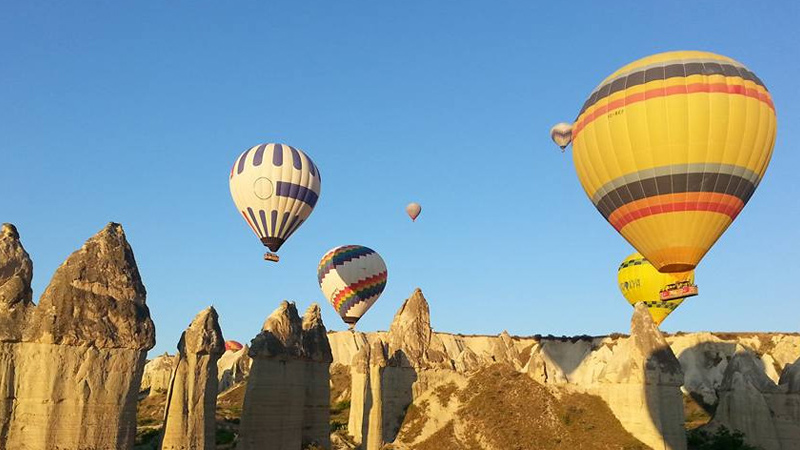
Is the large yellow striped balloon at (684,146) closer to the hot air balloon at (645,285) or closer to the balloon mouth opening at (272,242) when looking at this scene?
the balloon mouth opening at (272,242)

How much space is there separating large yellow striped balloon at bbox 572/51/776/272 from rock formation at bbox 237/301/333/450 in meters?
16.2

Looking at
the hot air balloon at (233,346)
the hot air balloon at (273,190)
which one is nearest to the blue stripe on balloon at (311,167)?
the hot air balloon at (273,190)

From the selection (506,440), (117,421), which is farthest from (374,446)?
(117,421)

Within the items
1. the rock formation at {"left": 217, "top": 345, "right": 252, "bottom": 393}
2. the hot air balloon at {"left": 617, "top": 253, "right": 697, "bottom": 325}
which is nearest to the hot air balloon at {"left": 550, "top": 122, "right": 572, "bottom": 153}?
the hot air balloon at {"left": 617, "top": 253, "right": 697, "bottom": 325}

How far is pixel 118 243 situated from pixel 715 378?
65.7 meters

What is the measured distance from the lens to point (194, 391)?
3089cm

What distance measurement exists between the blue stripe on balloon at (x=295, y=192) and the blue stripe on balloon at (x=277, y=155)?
151cm

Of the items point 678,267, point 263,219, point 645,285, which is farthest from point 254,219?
point 645,285

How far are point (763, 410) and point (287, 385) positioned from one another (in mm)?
28184

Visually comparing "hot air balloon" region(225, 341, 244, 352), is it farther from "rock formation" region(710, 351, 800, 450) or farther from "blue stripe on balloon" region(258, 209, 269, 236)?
"rock formation" region(710, 351, 800, 450)

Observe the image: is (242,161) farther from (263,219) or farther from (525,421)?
(525,421)

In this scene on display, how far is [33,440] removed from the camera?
17234mm

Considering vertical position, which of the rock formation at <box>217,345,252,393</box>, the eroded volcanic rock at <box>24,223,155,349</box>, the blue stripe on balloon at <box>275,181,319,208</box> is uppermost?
the blue stripe on balloon at <box>275,181,319,208</box>

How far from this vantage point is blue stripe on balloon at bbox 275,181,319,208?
49.4 m
